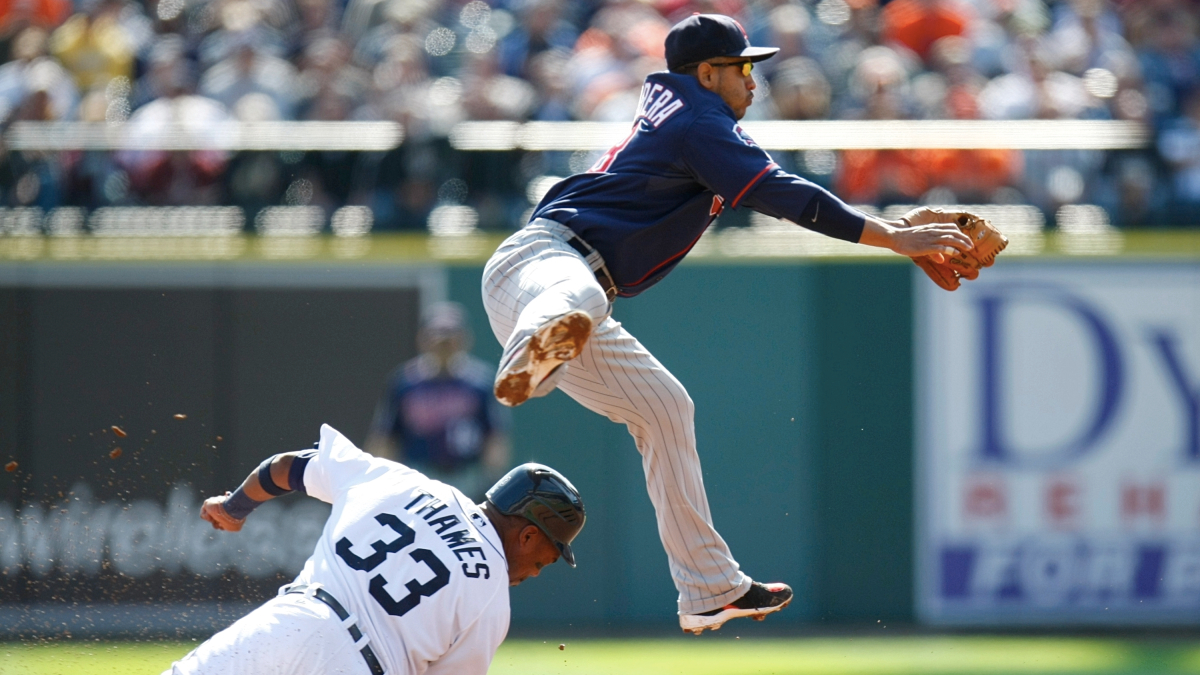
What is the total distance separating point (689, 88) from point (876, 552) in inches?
233

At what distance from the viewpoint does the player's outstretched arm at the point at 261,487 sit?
186 inches

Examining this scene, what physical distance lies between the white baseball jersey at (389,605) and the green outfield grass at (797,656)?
14.5 ft

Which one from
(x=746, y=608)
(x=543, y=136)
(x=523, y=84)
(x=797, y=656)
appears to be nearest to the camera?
(x=746, y=608)

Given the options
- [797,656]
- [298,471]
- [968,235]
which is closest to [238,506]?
[298,471]

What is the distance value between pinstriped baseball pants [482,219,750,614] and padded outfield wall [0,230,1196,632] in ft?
15.5

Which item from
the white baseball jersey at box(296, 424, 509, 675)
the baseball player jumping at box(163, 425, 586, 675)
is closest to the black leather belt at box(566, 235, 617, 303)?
the baseball player jumping at box(163, 425, 586, 675)

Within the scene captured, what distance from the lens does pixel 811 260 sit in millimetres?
10164

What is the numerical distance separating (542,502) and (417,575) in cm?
47

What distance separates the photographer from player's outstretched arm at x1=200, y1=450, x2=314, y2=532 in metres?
4.73

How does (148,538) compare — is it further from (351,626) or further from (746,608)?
(351,626)

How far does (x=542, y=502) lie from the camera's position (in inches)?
175

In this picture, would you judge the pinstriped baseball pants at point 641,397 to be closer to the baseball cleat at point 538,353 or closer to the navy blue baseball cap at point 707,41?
the baseball cleat at point 538,353

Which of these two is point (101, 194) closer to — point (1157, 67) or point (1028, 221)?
point (1028, 221)

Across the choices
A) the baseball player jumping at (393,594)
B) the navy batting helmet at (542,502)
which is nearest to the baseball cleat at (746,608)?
the navy batting helmet at (542,502)
